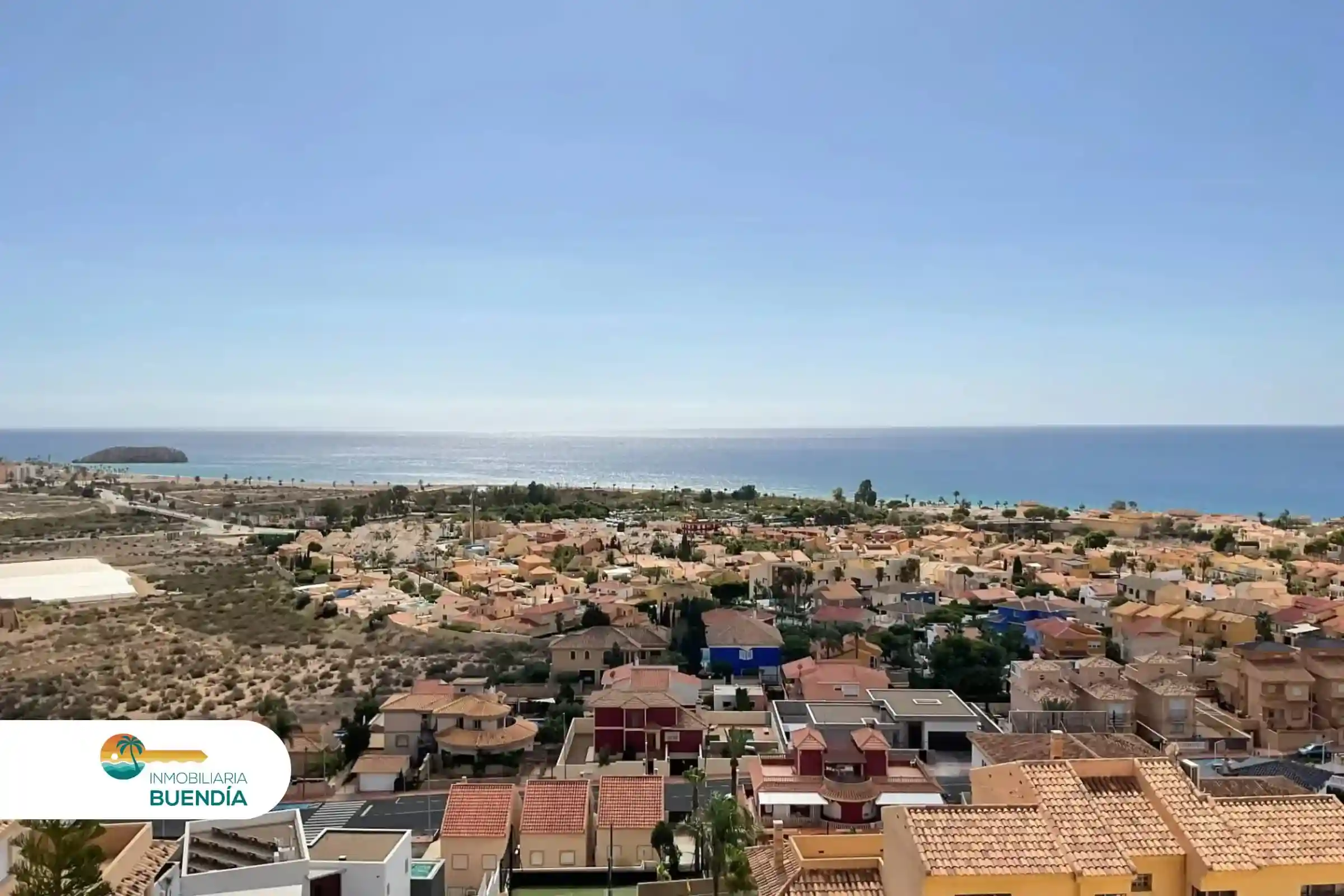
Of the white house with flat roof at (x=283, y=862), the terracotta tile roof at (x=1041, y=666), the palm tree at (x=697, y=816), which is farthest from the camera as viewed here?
the terracotta tile roof at (x=1041, y=666)

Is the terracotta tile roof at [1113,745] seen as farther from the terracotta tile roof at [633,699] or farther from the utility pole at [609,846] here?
the terracotta tile roof at [633,699]

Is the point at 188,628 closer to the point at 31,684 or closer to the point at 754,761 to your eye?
the point at 31,684

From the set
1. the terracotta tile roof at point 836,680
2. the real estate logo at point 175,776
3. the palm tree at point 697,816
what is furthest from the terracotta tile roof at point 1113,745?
the real estate logo at point 175,776

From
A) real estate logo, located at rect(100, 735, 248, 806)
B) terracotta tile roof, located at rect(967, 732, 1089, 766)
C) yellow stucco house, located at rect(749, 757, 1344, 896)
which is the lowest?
terracotta tile roof, located at rect(967, 732, 1089, 766)

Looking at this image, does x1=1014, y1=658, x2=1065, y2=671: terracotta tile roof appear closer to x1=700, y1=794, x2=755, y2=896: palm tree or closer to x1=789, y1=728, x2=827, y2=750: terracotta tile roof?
x1=789, y1=728, x2=827, y2=750: terracotta tile roof

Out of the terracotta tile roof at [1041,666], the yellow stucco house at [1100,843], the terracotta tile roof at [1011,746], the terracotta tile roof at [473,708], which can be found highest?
the yellow stucco house at [1100,843]

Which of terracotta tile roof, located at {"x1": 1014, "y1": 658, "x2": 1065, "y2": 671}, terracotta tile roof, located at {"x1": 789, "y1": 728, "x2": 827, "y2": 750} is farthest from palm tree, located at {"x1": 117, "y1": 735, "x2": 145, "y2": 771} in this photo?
terracotta tile roof, located at {"x1": 1014, "y1": 658, "x2": 1065, "y2": 671}
